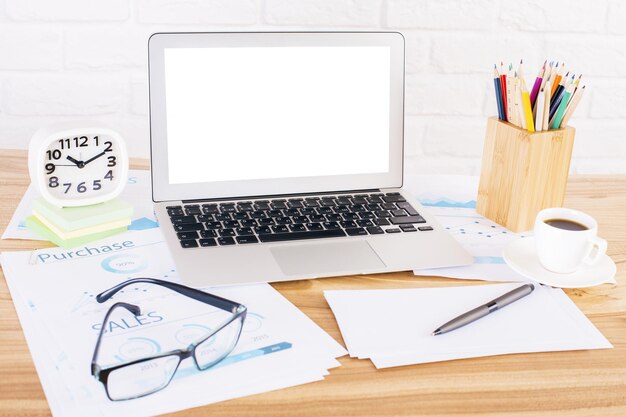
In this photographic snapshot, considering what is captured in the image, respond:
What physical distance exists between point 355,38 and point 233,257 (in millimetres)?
405

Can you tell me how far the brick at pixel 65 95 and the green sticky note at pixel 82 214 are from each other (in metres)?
Answer: 0.45

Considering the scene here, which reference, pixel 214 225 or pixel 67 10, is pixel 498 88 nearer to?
pixel 214 225

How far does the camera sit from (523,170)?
3.61ft

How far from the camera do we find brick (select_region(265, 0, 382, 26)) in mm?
1445

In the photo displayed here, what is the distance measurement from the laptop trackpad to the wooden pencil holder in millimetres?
242

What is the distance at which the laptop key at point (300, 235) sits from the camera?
3.40ft

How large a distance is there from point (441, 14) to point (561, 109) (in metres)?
0.46

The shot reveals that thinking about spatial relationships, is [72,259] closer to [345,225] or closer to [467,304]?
[345,225]

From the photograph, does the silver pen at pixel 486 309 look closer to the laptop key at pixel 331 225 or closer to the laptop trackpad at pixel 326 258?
the laptop trackpad at pixel 326 258

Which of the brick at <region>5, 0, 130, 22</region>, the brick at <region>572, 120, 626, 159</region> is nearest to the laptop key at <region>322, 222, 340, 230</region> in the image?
the brick at <region>5, 0, 130, 22</region>

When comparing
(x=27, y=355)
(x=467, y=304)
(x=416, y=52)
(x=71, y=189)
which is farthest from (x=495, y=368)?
(x=416, y=52)

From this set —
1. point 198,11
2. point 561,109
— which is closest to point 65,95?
point 198,11

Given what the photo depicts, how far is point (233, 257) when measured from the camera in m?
0.98

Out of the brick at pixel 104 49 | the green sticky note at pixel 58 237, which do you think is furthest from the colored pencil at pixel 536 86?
the brick at pixel 104 49
